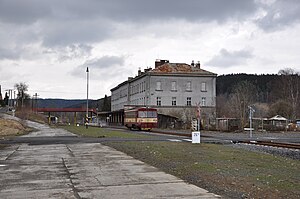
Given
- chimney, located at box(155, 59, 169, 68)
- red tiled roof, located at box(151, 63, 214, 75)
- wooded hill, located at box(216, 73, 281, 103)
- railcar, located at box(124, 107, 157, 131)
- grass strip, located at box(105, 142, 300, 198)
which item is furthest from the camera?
wooded hill, located at box(216, 73, 281, 103)

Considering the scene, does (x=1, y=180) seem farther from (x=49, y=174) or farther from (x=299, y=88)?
(x=299, y=88)

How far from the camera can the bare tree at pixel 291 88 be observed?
9482cm

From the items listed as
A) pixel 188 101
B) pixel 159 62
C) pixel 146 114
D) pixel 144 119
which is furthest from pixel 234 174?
pixel 159 62

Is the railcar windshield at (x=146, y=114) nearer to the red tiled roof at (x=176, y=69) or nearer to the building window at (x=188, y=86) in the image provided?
the red tiled roof at (x=176, y=69)

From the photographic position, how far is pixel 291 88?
97125mm

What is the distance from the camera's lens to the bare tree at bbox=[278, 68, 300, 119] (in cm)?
9482

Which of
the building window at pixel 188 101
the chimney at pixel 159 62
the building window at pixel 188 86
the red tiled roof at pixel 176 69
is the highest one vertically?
the chimney at pixel 159 62

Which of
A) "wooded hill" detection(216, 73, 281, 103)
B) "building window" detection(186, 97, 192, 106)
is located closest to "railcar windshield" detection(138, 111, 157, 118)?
"building window" detection(186, 97, 192, 106)

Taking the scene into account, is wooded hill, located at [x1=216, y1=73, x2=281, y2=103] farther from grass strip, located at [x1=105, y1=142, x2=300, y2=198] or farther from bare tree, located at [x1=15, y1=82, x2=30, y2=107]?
grass strip, located at [x1=105, y1=142, x2=300, y2=198]

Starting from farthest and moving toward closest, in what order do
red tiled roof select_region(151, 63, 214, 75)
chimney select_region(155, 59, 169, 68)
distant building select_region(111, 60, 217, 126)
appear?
1. chimney select_region(155, 59, 169, 68)
2. red tiled roof select_region(151, 63, 214, 75)
3. distant building select_region(111, 60, 217, 126)

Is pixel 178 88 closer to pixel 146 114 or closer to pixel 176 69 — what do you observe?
pixel 176 69

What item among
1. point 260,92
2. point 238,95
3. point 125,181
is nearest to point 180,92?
point 238,95

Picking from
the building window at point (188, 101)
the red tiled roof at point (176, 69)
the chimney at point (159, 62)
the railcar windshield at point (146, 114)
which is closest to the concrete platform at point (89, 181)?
the railcar windshield at point (146, 114)

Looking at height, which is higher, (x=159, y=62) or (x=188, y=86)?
(x=159, y=62)
